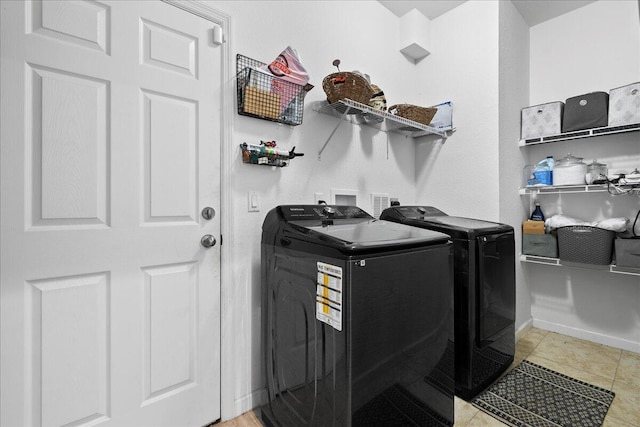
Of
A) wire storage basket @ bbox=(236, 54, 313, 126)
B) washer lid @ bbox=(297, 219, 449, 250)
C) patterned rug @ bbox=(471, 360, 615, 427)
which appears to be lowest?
patterned rug @ bbox=(471, 360, 615, 427)

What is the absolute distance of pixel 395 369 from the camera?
1.19 meters

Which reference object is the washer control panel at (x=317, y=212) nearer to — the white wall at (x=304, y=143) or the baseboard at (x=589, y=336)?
the white wall at (x=304, y=143)

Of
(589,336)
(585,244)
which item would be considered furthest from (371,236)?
(589,336)

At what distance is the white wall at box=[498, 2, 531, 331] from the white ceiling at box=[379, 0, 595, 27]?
8 centimetres

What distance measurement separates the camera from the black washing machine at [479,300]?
1764mm

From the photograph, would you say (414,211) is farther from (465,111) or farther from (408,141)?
(465,111)

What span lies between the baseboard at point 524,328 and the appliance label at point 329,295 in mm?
2351

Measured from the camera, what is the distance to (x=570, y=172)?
7.77ft

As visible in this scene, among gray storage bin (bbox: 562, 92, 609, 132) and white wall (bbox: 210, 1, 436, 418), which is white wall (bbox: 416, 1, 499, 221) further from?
gray storage bin (bbox: 562, 92, 609, 132)

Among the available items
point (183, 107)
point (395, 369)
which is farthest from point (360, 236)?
point (183, 107)

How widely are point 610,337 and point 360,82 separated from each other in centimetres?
293

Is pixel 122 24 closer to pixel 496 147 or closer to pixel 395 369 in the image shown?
pixel 395 369

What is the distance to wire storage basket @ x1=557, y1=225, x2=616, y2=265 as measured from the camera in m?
2.19

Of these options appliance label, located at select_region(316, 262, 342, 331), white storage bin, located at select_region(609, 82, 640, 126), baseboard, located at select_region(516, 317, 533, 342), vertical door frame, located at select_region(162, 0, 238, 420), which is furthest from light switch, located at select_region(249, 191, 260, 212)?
white storage bin, located at select_region(609, 82, 640, 126)
